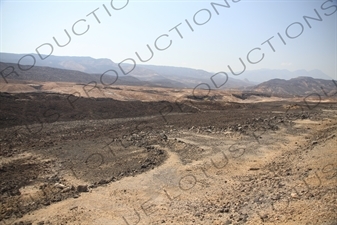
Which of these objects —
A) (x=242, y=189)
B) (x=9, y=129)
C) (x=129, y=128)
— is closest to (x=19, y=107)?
(x=9, y=129)

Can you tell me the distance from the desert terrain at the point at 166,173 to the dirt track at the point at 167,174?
0.03 meters

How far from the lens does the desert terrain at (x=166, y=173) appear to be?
5746 millimetres

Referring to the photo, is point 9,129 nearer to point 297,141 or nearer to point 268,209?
point 268,209

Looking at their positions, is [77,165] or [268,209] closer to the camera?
[268,209]

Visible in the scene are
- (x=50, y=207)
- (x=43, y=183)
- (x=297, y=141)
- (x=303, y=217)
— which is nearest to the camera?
(x=303, y=217)

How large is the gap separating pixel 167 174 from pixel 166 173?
3.2 inches

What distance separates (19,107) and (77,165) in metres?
11.6

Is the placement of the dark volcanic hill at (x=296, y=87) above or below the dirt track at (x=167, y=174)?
below

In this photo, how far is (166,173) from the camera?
27.4ft

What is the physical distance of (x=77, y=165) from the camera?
29.6 ft

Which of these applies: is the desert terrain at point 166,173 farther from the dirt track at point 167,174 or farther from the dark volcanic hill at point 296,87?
the dark volcanic hill at point 296,87

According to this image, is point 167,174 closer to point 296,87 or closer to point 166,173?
point 166,173

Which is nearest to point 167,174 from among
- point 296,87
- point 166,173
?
point 166,173

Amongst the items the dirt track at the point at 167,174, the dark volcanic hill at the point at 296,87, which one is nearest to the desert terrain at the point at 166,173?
the dirt track at the point at 167,174
